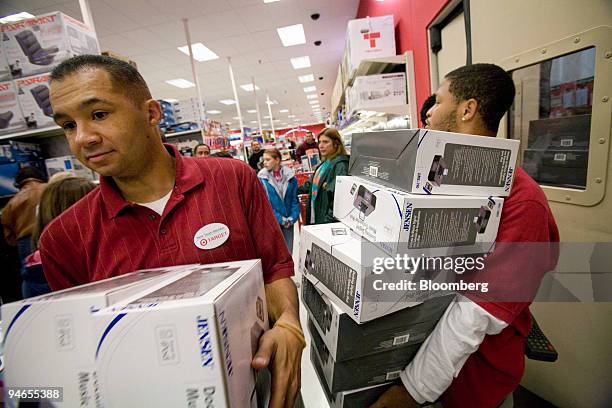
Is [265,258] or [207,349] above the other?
[207,349]

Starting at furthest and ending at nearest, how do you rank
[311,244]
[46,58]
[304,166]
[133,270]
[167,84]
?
[167,84] < [304,166] < [46,58] < [311,244] < [133,270]

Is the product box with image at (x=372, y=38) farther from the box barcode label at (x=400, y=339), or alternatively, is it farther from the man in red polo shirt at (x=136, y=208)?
the box barcode label at (x=400, y=339)

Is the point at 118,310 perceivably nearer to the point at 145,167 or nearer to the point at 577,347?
the point at 145,167

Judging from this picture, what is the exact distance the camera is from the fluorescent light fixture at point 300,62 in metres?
7.44

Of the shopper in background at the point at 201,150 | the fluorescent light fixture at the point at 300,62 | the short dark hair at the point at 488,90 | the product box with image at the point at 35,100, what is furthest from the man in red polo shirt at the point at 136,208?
the fluorescent light fixture at the point at 300,62

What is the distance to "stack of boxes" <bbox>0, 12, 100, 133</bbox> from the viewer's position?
2.03 metres

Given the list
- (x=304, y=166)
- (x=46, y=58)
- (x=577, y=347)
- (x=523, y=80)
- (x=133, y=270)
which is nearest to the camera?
(x=133, y=270)

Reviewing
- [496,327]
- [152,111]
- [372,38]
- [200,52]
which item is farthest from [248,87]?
[496,327]

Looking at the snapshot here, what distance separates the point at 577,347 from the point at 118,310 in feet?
6.36

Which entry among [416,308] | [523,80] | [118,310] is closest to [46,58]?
[118,310]

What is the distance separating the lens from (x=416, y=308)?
0.90 meters

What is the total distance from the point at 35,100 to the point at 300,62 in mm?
6816

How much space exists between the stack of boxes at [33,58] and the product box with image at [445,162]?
2.62 metres

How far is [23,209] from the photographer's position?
2.22m
